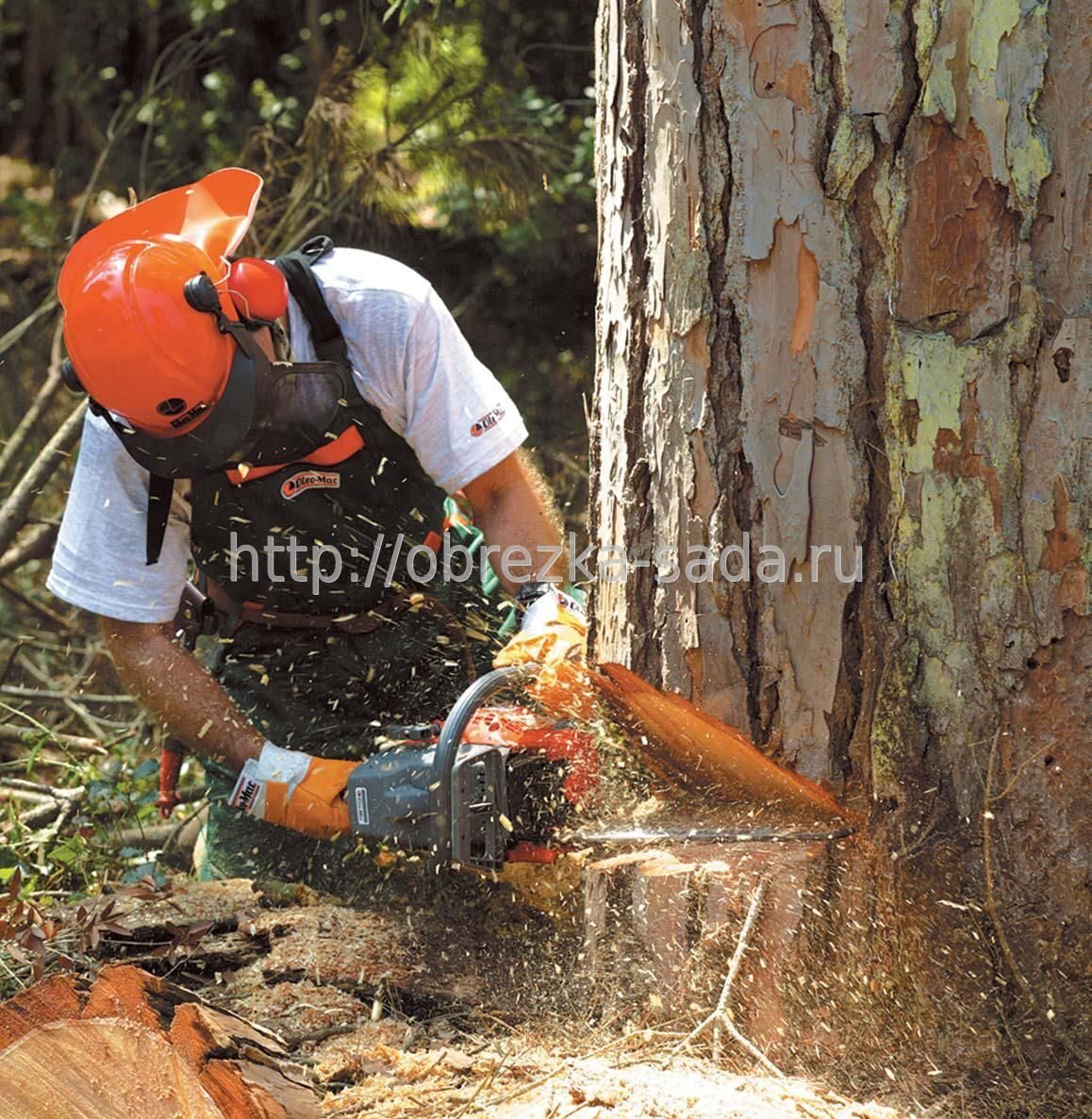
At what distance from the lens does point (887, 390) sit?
183 centimetres

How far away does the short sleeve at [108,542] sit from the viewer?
3.09 m

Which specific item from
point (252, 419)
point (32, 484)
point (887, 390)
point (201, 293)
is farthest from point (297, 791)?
point (32, 484)

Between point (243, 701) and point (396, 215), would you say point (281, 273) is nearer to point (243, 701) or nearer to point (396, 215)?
point (243, 701)

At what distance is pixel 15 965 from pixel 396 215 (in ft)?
12.7

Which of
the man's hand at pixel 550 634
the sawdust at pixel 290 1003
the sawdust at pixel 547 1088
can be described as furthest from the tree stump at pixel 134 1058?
the man's hand at pixel 550 634

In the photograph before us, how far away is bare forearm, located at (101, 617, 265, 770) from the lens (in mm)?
3154

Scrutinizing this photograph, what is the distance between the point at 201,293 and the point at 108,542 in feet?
2.62

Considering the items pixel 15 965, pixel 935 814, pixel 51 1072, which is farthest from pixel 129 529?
pixel 935 814

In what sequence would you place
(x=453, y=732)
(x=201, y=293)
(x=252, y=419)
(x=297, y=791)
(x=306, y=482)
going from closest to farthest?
(x=453, y=732) < (x=201, y=293) < (x=252, y=419) < (x=297, y=791) < (x=306, y=482)

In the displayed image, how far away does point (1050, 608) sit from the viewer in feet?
5.98

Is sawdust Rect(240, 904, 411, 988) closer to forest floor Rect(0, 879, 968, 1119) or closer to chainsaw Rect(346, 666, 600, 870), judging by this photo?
forest floor Rect(0, 879, 968, 1119)

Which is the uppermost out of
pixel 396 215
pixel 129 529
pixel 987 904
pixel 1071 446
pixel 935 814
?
pixel 396 215

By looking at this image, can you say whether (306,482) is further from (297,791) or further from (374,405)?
(297,791)

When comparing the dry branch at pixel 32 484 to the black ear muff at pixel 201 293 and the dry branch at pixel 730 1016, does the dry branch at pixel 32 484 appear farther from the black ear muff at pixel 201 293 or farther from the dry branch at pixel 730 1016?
the dry branch at pixel 730 1016
